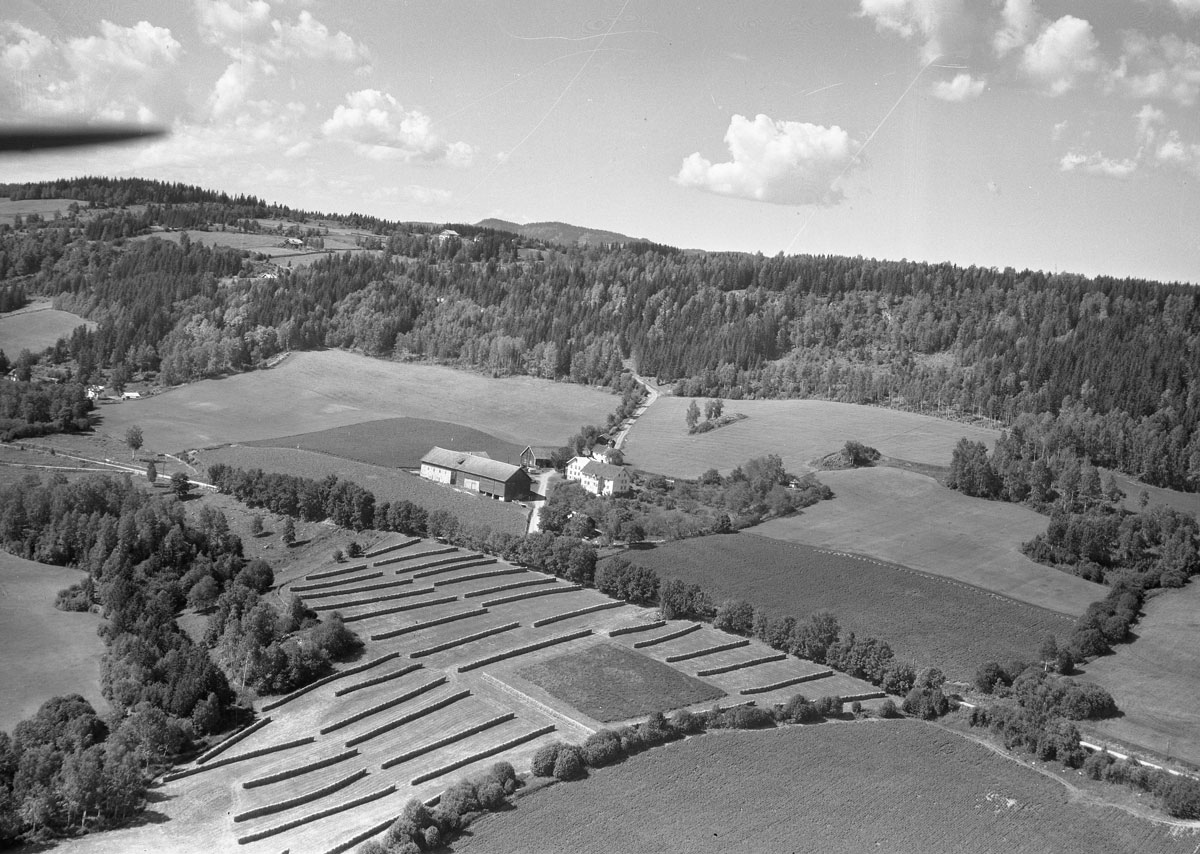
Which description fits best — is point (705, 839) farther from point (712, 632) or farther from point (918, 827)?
point (712, 632)

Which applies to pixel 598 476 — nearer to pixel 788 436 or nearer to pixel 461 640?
pixel 788 436

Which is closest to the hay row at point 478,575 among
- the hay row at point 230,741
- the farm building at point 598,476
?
the hay row at point 230,741

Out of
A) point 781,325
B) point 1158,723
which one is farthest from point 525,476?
point 781,325

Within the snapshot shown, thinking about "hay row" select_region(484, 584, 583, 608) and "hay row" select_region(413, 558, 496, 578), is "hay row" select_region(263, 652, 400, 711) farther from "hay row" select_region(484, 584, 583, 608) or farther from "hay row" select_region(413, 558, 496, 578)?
"hay row" select_region(413, 558, 496, 578)

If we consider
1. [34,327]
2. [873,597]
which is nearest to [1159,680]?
[873,597]

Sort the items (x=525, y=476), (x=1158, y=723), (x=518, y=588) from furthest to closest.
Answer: (x=525, y=476) → (x=518, y=588) → (x=1158, y=723)

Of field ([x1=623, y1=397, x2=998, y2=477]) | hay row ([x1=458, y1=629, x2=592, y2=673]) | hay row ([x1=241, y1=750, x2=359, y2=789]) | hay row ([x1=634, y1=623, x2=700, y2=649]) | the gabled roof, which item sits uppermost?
field ([x1=623, y1=397, x2=998, y2=477])

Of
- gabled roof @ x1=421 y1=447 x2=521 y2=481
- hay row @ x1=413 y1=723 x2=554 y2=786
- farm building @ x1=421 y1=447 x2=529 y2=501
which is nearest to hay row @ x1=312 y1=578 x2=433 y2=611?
hay row @ x1=413 y1=723 x2=554 y2=786
